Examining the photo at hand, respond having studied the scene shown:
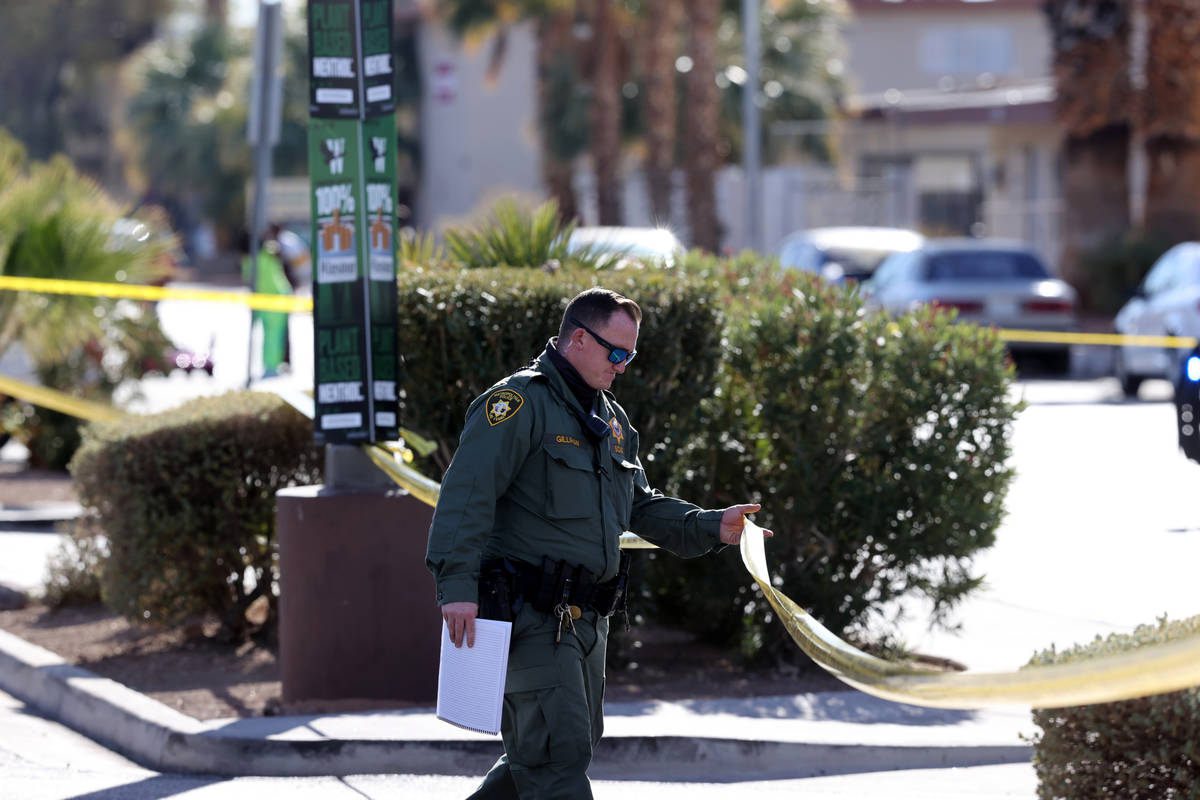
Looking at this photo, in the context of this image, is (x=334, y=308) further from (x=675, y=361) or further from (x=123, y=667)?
(x=123, y=667)

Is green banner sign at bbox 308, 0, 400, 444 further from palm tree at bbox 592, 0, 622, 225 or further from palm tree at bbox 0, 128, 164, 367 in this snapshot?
palm tree at bbox 592, 0, 622, 225

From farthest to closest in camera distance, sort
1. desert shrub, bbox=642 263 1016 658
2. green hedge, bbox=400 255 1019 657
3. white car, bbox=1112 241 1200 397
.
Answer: white car, bbox=1112 241 1200 397
desert shrub, bbox=642 263 1016 658
green hedge, bbox=400 255 1019 657

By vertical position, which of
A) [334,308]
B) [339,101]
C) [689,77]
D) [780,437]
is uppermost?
[689,77]

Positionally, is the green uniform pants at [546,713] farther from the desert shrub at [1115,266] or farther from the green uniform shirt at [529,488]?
the desert shrub at [1115,266]

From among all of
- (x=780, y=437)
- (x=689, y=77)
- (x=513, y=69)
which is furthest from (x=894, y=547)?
(x=513, y=69)

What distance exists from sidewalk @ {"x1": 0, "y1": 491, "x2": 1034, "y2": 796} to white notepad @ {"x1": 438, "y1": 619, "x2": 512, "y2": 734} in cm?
173

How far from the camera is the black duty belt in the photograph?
14.8ft

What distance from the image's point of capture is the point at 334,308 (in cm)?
702

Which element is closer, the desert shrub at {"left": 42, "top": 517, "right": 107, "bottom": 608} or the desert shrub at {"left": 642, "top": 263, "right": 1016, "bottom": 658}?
the desert shrub at {"left": 642, "top": 263, "right": 1016, "bottom": 658}

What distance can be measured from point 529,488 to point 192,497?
3541 millimetres

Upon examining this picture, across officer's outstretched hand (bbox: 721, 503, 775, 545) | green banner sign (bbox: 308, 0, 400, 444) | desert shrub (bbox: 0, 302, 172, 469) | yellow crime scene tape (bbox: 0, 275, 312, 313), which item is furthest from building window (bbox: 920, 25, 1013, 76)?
officer's outstretched hand (bbox: 721, 503, 775, 545)

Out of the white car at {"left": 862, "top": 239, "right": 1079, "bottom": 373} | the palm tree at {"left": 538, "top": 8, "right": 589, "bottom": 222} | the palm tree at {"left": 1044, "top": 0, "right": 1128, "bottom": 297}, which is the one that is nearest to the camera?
the white car at {"left": 862, "top": 239, "right": 1079, "bottom": 373}

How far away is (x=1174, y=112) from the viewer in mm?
26312

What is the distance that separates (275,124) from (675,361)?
19.1 ft
